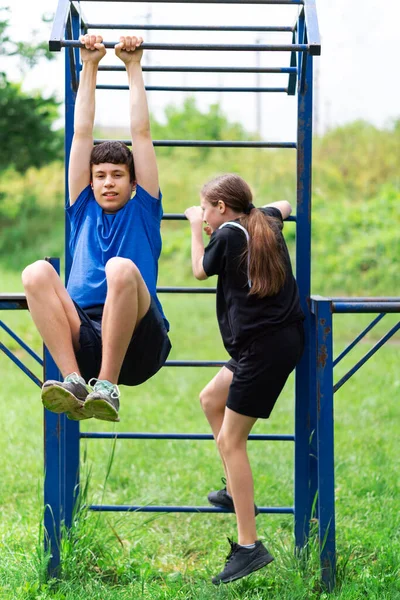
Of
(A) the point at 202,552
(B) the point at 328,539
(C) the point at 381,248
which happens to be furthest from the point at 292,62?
(C) the point at 381,248

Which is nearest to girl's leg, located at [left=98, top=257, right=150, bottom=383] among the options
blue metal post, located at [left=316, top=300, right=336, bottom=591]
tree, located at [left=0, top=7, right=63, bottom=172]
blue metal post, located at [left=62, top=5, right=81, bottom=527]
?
blue metal post, located at [left=62, top=5, right=81, bottom=527]

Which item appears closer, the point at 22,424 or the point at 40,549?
the point at 40,549

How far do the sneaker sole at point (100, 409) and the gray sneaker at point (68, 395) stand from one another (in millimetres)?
27

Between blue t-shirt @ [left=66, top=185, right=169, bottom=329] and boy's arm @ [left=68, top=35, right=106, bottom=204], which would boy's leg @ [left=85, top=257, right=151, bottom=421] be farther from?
boy's arm @ [left=68, top=35, right=106, bottom=204]

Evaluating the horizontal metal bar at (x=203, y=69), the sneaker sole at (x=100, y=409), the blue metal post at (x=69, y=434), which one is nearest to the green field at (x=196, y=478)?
the blue metal post at (x=69, y=434)

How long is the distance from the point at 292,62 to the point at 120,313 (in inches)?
57.4

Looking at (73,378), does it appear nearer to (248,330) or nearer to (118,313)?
(118,313)

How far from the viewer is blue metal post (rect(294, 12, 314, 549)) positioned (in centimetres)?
336

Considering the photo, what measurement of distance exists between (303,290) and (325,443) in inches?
25.2

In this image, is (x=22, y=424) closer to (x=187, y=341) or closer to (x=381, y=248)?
(x=187, y=341)

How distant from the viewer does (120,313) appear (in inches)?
112

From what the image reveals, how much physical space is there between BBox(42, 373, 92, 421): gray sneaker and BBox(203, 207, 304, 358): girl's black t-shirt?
0.63m

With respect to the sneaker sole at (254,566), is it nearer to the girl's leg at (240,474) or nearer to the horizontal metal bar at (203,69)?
the girl's leg at (240,474)

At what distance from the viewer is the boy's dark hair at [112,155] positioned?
10.5 feet
